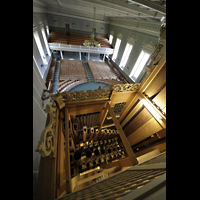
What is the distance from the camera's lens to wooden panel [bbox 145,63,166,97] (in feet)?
6.32

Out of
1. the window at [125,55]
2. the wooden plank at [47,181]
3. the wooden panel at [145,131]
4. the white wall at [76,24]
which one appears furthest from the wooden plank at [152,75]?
the white wall at [76,24]

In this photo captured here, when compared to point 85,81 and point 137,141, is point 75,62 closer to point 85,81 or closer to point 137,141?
point 85,81

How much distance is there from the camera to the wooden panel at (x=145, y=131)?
7.38 feet

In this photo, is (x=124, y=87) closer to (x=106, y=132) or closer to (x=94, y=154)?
(x=106, y=132)

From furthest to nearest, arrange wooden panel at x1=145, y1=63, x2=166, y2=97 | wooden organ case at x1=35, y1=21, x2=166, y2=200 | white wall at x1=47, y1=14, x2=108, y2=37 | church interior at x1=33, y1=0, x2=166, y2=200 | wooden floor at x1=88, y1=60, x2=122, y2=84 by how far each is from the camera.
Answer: white wall at x1=47, y1=14, x2=108, y2=37
wooden floor at x1=88, y1=60, x2=122, y2=84
wooden panel at x1=145, y1=63, x2=166, y2=97
wooden organ case at x1=35, y1=21, x2=166, y2=200
church interior at x1=33, y1=0, x2=166, y2=200

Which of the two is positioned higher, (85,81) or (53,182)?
(85,81)

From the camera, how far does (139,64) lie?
699cm

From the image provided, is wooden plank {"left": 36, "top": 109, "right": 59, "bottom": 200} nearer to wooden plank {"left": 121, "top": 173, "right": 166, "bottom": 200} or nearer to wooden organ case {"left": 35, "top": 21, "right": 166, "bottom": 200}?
wooden organ case {"left": 35, "top": 21, "right": 166, "bottom": 200}

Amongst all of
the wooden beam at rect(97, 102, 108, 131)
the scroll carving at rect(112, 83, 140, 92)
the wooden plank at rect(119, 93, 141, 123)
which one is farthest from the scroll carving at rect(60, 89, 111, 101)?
the wooden plank at rect(119, 93, 141, 123)

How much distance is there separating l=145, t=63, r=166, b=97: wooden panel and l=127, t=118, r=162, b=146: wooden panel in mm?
727
